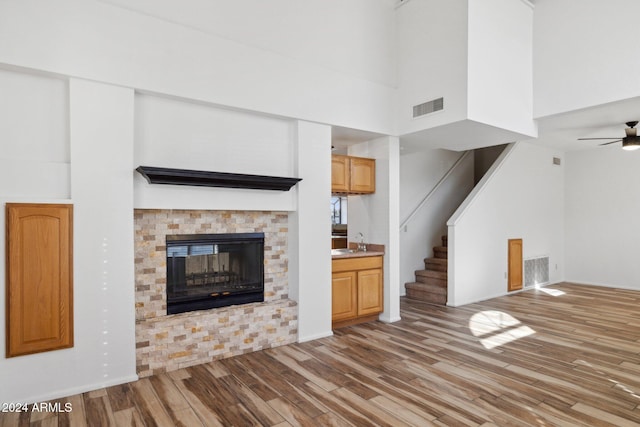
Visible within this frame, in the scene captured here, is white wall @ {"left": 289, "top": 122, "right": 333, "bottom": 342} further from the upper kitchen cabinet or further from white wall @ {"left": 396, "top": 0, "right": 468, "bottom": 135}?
white wall @ {"left": 396, "top": 0, "right": 468, "bottom": 135}

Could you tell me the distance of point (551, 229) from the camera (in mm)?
8141

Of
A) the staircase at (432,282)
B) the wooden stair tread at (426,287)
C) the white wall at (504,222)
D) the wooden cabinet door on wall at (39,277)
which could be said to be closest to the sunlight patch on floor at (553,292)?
the white wall at (504,222)

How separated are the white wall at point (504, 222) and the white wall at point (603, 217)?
0.77 feet

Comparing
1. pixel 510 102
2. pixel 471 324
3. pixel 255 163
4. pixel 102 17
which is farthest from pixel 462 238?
pixel 102 17

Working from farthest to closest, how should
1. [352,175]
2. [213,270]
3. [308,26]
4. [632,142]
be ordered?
[632,142], [352,175], [308,26], [213,270]

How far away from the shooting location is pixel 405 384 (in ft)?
10.6

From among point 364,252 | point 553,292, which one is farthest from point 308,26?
point 553,292

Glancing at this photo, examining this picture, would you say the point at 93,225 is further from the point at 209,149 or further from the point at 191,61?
the point at 191,61

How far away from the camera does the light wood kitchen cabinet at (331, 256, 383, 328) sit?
15.7 feet

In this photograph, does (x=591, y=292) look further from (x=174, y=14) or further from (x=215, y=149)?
(x=174, y=14)

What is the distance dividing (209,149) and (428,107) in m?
2.69

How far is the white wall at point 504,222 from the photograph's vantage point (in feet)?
20.4

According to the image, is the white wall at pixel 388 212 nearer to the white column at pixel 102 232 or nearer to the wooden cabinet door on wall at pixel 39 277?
the white column at pixel 102 232

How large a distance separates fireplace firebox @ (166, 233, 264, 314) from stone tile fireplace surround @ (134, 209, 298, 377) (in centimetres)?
7
